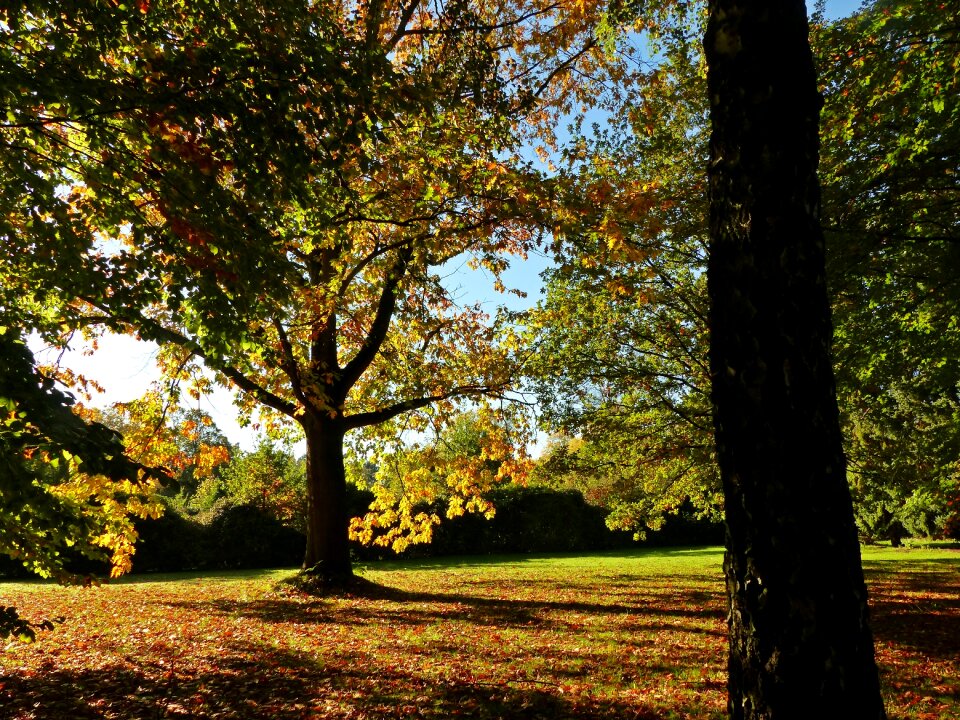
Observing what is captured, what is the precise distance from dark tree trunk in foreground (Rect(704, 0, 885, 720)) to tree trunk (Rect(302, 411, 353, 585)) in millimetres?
12013

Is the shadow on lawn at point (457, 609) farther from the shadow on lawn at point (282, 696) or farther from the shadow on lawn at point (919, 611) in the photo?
the shadow on lawn at point (282, 696)

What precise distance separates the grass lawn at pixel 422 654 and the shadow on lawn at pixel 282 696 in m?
0.03

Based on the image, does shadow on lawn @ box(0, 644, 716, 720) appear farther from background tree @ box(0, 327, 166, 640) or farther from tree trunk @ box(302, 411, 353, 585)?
tree trunk @ box(302, 411, 353, 585)

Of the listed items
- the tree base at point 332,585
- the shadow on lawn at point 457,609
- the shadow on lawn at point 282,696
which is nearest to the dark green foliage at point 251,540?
the tree base at point 332,585

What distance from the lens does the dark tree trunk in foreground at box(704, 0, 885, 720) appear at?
281 cm

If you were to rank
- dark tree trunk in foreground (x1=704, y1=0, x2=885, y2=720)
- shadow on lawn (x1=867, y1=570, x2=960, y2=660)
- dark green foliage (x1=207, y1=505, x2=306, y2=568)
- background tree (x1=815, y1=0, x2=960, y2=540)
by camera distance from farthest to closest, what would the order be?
1. dark green foliage (x1=207, y1=505, x2=306, y2=568)
2. background tree (x1=815, y1=0, x2=960, y2=540)
3. shadow on lawn (x1=867, y1=570, x2=960, y2=660)
4. dark tree trunk in foreground (x1=704, y1=0, x2=885, y2=720)

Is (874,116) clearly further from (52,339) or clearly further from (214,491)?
(214,491)

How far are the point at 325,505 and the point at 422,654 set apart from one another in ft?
22.8

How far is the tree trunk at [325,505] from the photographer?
1398cm

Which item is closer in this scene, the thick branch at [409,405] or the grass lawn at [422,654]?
the grass lawn at [422,654]

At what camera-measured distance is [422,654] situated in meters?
7.73

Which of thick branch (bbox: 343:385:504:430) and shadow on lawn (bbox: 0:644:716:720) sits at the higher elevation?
thick branch (bbox: 343:385:504:430)

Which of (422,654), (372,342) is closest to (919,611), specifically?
(422,654)

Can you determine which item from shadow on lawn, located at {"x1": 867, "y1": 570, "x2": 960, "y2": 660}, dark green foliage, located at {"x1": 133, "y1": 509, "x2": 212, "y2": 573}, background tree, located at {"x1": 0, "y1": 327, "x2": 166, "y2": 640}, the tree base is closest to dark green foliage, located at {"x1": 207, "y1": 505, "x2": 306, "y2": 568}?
dark green foliage, located at {"x1": 133, "y1": 509, "x2": 212, "y2": 573}
